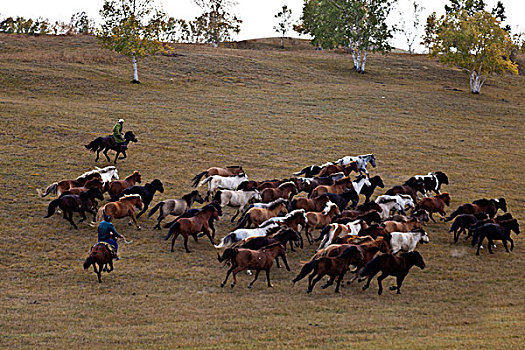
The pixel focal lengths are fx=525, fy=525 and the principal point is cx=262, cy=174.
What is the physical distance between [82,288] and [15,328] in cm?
252

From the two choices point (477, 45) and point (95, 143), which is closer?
point (95, 143)

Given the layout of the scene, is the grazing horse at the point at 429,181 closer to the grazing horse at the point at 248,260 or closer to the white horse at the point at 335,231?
the white horse at the point at 335,231

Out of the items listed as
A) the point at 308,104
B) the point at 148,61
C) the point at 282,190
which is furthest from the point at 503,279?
the point at 148,61

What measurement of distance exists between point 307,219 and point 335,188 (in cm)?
416

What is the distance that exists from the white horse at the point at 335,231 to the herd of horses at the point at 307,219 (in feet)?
0.09

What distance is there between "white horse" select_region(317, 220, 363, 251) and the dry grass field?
803 millimetres

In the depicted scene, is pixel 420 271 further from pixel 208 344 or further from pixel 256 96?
pixel 256 96

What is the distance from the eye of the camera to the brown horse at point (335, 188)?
19594 millimetres

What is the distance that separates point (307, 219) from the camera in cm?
1603

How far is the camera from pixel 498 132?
38.9 m

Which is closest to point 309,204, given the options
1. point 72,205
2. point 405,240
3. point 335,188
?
point 335,188

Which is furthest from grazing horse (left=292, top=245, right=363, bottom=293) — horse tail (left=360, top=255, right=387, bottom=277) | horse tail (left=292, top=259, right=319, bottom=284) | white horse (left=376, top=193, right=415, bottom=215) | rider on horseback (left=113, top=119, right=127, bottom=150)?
rider on horseback (left=113, top=119, right=127, bottom=150)

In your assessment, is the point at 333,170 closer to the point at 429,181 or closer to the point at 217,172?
the point at 429,181

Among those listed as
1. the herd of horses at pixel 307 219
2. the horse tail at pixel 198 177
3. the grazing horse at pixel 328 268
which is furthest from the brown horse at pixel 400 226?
the horse tail at pixel 198 177
